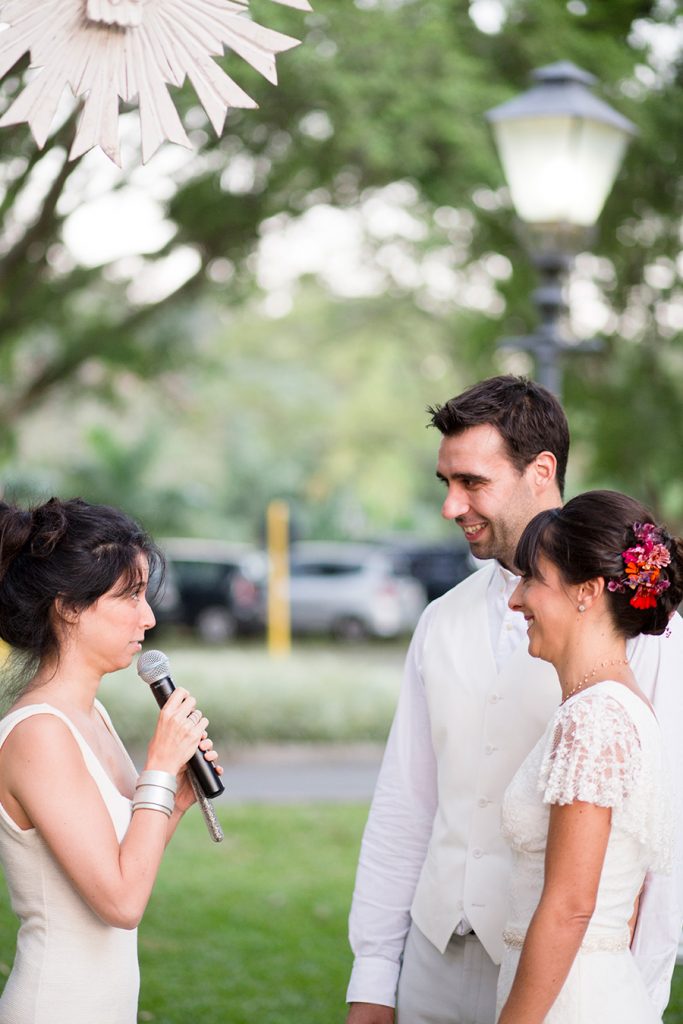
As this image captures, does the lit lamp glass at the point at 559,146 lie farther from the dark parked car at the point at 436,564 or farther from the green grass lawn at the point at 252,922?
the dark parked car at the point at 436,564

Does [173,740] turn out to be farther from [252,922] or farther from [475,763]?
[252,922]

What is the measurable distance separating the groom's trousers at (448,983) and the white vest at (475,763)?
0.04 m

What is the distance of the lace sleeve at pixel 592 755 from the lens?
2252 millimetres

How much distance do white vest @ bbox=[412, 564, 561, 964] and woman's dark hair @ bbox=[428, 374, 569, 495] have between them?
40 cm

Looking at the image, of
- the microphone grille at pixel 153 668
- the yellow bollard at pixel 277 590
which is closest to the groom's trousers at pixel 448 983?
the microphone grille at pixel 153 668

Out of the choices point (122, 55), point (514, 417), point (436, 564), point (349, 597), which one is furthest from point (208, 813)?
point (436, 564)

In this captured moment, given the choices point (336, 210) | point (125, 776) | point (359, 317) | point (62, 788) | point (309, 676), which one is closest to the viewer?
point (62, 788)

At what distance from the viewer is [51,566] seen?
9.05ft

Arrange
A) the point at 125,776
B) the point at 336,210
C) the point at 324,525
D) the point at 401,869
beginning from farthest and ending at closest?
the point at 324,525 → the point at 336,210 → the point at 401,869 → the point at 125,776

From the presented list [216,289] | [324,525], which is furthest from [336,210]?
[324,525]

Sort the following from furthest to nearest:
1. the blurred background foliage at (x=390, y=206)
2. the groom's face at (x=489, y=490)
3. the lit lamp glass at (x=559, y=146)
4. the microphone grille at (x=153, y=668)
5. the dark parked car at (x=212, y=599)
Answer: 1. the dark parked car at (x=212, y=599)
2. the blurred background foliage at (x=390, y=206)
3. the lit lamp glass at (x=559, y=146)
4. the groom's face at (x=489, y=490)
5. the microphone grille at (x=153, y=668)

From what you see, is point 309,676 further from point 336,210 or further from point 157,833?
point 157,833

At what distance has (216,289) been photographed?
41.8 feet

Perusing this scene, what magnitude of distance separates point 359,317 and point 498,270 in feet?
56.8
